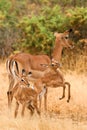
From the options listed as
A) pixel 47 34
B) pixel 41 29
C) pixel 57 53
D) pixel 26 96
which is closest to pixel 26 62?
pixel 57 53

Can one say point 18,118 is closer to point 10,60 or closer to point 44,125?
point 44,125

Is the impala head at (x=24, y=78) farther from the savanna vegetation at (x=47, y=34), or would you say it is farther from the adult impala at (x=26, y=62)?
the savanna vegetation at (x=47, y=34)

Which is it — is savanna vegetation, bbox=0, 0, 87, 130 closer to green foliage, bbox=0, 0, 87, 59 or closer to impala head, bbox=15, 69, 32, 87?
green foliage, bbox=0, 0, 87, 59

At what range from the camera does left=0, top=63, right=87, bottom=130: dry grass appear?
867 centimetres

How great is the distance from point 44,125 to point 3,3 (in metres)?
12.2

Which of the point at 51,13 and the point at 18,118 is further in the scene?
the point at 51,13

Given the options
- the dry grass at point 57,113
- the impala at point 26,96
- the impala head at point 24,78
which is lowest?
the dry grass at point 57,113

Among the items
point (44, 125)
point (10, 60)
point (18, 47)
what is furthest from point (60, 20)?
point (44, 125)

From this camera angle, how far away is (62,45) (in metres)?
12.2

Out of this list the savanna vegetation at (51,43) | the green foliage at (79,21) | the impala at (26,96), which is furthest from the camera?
the green foliage at (79,21)

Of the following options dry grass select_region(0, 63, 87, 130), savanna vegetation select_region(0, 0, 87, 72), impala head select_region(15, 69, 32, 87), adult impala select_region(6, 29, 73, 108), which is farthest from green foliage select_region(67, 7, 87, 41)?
impala head select_region(15, 69, 32, 87)

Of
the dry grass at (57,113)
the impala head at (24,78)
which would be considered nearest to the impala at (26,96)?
the impala head at (24,78)

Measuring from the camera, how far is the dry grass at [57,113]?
8.67 meters

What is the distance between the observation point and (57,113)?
10.8 m
